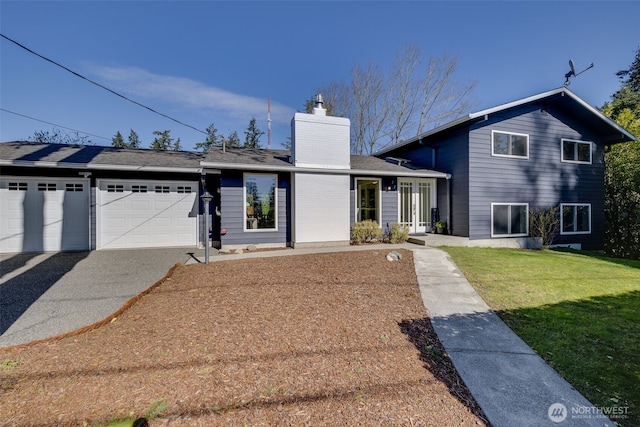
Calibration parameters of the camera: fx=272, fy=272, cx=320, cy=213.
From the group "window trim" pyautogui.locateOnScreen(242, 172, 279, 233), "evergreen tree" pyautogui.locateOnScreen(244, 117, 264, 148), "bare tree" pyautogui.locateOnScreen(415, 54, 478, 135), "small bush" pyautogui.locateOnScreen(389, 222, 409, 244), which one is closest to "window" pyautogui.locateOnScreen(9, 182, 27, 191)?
"window trim" pyautogui.locateOnScreen(242, 172, 279, 233)

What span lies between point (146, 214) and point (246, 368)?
8.33 metres

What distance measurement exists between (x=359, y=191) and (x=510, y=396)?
28.1ft

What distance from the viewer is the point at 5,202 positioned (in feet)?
26.5

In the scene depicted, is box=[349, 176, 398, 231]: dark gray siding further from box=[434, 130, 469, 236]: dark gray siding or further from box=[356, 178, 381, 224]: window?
box=[434, 130, 469, 236]: dark gray siding

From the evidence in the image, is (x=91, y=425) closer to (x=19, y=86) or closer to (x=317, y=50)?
(x=19, y=86)

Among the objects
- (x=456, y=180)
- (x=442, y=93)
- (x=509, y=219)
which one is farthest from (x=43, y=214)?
(x=442, y=93)

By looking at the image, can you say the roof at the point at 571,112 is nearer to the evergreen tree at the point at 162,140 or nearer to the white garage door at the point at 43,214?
the white garage door at the point at 43,214

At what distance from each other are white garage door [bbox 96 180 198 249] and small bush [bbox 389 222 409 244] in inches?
278

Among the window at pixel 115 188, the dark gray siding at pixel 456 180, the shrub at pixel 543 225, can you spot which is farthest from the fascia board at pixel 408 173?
the window at pixel 115 188

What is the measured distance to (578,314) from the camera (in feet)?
13.6

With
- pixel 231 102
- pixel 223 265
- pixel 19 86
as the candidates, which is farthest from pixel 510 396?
pixel 231 102

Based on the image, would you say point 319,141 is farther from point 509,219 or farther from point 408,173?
point 509,219

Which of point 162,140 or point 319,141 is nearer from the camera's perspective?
point 319,141

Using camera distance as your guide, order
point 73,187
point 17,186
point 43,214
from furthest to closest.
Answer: point 73,187, point 43,214, point 17,186
